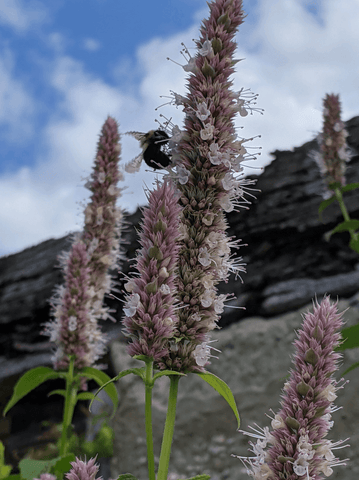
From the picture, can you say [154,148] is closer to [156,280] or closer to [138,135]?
[138,135]

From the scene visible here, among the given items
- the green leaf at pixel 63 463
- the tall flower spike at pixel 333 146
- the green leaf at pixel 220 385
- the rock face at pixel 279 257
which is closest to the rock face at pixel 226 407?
the rock face at pixel 279 257

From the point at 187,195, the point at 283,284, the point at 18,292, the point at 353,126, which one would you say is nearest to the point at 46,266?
the point at 18,292

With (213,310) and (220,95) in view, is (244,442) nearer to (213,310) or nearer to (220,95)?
(213,310)

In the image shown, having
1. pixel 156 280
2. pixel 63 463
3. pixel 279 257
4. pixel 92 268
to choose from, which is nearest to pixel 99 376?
pixel 63 463

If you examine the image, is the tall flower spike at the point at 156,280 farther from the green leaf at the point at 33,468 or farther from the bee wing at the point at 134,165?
the green leaf at the point at 33,468

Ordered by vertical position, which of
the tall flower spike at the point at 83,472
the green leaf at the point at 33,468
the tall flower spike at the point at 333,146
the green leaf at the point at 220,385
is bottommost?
the green leaf at the point at 33,468

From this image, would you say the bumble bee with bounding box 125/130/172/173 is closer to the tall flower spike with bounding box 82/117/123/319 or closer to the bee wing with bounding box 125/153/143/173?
the bee wing with bounding box 125/153/143/173

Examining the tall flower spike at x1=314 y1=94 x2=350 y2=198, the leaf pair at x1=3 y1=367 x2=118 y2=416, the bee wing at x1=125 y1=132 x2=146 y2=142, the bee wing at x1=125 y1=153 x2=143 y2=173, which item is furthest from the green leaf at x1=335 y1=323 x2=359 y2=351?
the tall flower spike at x1=314 y1=94 x2=350 y2=198

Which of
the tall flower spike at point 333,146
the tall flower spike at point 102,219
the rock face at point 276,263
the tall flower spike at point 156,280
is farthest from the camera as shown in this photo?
the rock face at point 276,263
